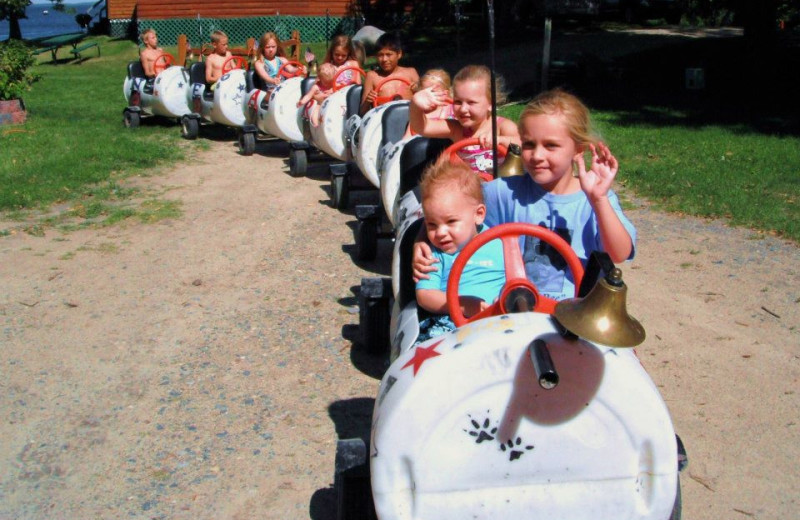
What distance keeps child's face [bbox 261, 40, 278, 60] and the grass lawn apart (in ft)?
4.78

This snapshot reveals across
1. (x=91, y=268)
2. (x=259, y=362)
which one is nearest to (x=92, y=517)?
(x=259, y=362)

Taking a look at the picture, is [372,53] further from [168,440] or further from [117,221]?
[168,440]

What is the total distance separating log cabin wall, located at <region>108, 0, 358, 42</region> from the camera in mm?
26141

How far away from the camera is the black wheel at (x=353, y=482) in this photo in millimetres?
2682

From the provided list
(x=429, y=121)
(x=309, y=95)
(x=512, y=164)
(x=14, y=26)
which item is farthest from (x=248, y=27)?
(x=512, y=164)

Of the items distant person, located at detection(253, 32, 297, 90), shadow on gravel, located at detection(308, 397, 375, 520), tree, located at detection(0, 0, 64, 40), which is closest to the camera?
shadow on gravel, located at detection(308, 397, 375, 520)

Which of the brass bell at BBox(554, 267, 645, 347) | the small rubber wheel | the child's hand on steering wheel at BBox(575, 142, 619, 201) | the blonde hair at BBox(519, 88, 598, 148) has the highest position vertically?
the blonde hair at BBox(519, 88, 598, 148)

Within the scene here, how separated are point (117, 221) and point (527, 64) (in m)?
11.7

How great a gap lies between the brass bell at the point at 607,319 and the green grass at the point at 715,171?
403 cm

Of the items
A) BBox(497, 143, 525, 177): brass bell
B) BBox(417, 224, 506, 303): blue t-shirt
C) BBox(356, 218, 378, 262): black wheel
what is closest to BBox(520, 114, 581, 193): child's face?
BBox(417, 224, 506, 303): blue t-shirt

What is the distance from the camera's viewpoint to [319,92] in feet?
29.4

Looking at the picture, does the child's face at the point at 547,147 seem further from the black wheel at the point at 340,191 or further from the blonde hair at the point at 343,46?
the blonde hair at the point at 343,46

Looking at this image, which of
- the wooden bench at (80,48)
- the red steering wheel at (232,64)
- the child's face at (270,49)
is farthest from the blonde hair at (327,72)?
the wooden bench at (80,48)

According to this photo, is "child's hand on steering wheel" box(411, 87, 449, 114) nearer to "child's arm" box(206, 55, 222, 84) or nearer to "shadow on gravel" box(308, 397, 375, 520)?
"shadow on gravel" box(308, 397, 375, 520)
